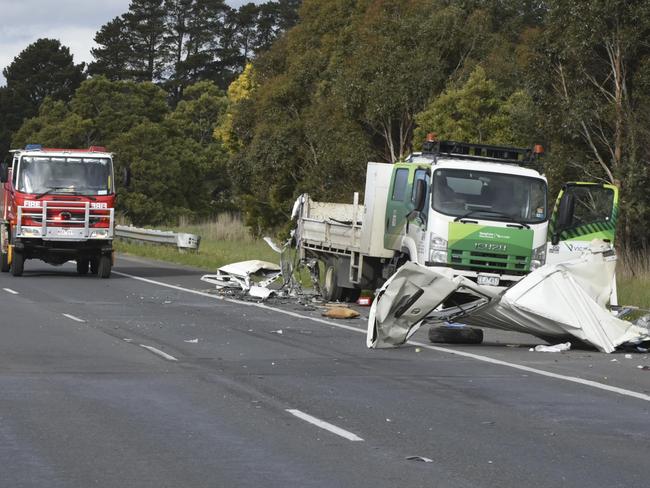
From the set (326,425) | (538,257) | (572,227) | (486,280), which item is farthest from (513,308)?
(326,425)

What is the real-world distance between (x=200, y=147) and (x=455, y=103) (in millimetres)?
36877

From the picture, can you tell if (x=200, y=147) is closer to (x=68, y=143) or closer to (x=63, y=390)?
(x=68, y=143)

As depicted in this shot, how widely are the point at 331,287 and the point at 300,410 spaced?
46.0 ft

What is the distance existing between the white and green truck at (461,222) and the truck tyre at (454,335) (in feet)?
12.4

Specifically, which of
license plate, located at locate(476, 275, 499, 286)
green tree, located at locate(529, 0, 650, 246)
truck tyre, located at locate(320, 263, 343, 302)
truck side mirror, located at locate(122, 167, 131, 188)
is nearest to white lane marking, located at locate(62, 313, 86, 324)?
truck tyre, located at locate(320, 263, 343, 302)

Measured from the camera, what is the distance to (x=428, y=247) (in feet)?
70.9

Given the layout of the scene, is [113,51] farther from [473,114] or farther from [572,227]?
[572,227]

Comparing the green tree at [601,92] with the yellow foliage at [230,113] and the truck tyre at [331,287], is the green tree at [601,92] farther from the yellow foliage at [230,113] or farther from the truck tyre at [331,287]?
the yellow foliage at [230,113]

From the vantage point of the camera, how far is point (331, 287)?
25328 millimetres

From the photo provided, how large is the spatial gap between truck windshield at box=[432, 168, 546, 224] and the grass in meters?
14.2

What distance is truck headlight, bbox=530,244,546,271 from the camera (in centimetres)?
2188

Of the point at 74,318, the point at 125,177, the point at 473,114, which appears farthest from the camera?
the point at 473,114

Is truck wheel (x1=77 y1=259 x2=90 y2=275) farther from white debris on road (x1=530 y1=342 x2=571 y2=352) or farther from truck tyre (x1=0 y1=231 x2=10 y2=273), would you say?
white debris on road (x1=530 y1=342 x2=571 y2=352)

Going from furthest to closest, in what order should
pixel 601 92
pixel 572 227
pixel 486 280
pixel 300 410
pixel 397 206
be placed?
1. pixel 601 92
2. pixel 397 206
3. pixel 572 227
4. pixel 486 280
5. pixel 300 410
